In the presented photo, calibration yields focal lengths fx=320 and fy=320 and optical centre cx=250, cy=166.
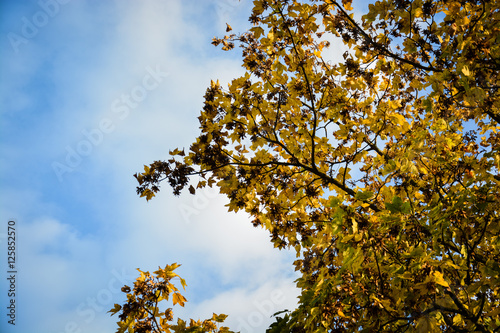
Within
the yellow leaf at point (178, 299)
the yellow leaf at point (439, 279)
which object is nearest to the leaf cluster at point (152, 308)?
the yellow leaf at point (178, 299)

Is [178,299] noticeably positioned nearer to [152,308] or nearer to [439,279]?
[152,308]

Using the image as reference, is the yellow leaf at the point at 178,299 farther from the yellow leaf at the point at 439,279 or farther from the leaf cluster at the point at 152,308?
the yellow leaf at the point at 439,279

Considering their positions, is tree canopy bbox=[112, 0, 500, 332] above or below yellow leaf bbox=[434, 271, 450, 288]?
above

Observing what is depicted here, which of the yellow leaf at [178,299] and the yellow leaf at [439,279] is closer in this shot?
the yellow leaf at [439,279]

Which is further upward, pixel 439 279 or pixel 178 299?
pixel 178 299

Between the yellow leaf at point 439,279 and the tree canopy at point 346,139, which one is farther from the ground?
the tree canopy at point 346,139

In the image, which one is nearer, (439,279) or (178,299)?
(439,279)

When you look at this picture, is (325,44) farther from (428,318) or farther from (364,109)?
(428,318)

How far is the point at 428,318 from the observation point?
2.71 metres

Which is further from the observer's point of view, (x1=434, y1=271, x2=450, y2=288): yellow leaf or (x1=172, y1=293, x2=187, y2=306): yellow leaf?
(x1=172, y1=293, x2=187, y2=306): yellow leaf

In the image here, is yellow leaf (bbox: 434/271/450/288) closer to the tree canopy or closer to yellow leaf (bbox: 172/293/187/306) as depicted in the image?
the tree canopy

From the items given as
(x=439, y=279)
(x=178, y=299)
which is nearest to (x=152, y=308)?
(x=178, y=299)

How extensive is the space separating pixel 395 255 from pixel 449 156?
8.26 ft

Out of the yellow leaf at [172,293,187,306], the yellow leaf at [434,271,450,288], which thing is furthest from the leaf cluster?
the yellow leaf at [434,271,450,288]
